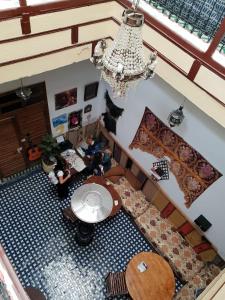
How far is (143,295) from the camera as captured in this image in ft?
19.7

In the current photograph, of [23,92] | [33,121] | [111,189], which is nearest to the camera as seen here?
[23,92]

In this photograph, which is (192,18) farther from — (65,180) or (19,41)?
(65,180)

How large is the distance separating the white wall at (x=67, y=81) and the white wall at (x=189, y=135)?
36.3 inches

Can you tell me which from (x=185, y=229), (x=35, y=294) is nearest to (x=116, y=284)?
(x=35, y=294)

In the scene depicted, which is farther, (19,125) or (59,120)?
(59,120)

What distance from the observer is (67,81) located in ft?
22.4

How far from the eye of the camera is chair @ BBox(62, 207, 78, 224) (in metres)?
6.95

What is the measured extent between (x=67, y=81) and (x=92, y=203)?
2974mm

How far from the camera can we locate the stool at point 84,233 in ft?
21.7

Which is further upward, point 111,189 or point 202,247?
point 202,247

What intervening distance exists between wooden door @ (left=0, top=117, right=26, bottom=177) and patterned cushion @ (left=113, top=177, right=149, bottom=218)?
2.72 meters

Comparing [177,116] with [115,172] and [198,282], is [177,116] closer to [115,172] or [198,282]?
[115,172]

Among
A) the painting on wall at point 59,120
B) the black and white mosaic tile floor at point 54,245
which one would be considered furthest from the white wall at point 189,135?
the black and white mosaic tile floor at point 54,245

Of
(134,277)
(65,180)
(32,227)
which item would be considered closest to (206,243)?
(134,277)
